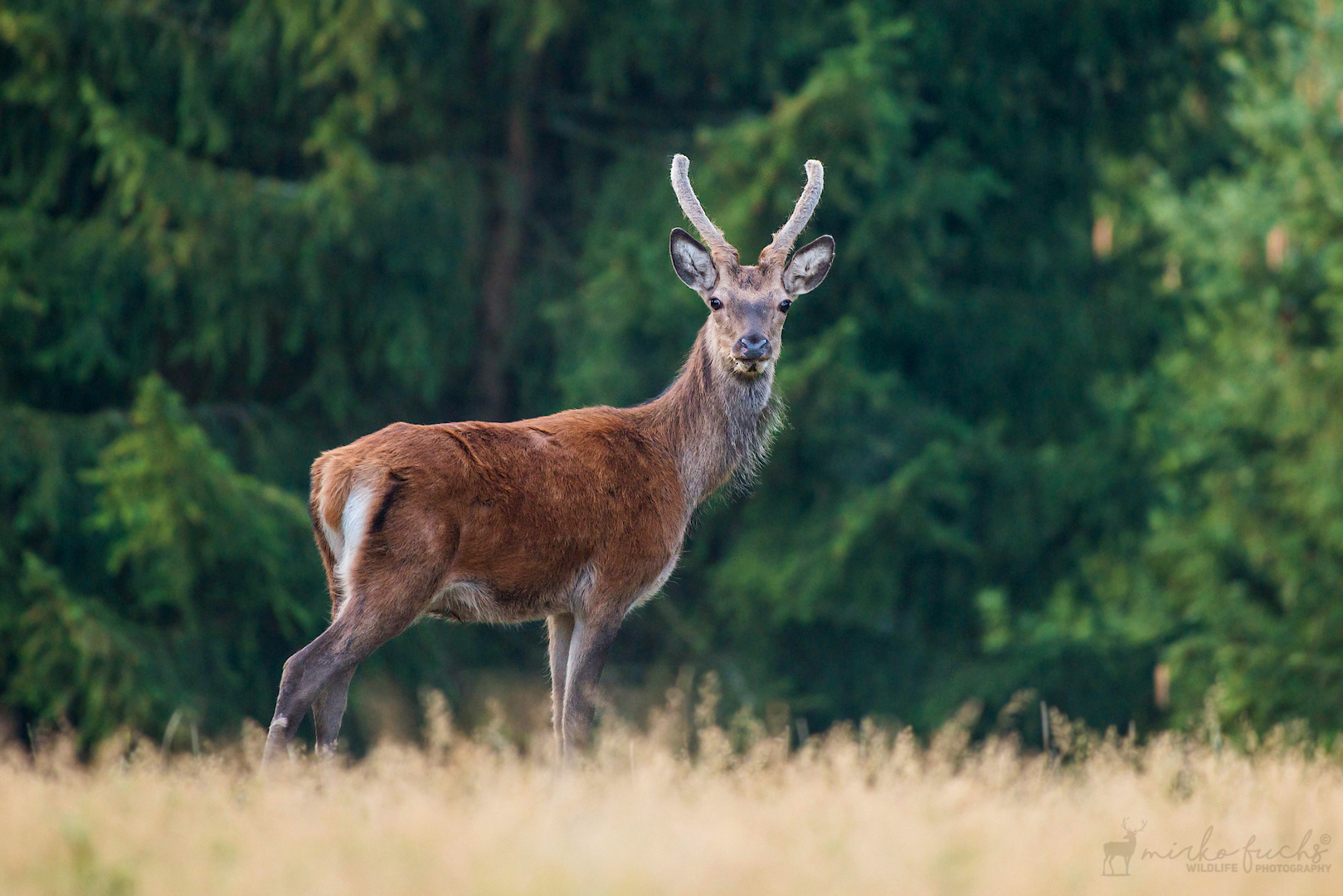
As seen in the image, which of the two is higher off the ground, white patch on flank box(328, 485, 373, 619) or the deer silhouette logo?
white patch on flank box(328, 485, 373, 619)

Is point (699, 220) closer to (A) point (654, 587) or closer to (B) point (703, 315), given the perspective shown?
(A) point (654, 587)

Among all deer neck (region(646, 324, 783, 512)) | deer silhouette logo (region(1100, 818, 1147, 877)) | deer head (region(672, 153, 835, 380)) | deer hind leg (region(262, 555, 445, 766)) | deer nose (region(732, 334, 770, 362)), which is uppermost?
deer head (region(672, 153, 835, 380))

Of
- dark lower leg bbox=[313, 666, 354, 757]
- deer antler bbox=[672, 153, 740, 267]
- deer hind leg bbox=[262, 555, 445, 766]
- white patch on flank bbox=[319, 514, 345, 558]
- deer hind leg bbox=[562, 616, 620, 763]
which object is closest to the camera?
deer hind leg bbox=[262, 555, 445, 766]

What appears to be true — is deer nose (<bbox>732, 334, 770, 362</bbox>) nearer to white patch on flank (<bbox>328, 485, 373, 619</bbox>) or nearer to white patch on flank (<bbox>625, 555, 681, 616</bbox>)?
white patch on flank (<bbox>625, 555, 681, 616</bbox>)

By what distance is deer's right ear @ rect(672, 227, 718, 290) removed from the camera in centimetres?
741

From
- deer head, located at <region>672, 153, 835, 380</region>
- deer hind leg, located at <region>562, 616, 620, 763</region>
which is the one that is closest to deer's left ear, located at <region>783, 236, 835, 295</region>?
deer head, located at <region>672, 153, 835, 380</region>

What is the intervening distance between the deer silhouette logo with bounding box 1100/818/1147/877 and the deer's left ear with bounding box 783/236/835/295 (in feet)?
11.2

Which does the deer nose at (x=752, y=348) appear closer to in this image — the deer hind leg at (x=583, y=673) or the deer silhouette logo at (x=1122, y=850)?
the deer hind leg at (x=583, y=673)

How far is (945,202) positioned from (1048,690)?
4.92 meters

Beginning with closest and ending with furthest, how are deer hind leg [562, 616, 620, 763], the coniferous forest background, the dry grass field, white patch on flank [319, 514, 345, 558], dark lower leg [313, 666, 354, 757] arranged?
the dry grass field, dark lower leg [313, 666, 354, 757], white patch on flank [319, 514, 345, 558], deer hind leg [562, 616, 620, 763], the coniferous forest background

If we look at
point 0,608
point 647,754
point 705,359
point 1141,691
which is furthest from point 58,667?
point 1141,691

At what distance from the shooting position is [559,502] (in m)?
6.23

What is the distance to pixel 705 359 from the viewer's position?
24.8 ft

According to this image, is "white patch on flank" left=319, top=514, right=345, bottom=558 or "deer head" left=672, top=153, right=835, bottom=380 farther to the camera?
"deer head" left=672, top=153, right=835, bottom=380
